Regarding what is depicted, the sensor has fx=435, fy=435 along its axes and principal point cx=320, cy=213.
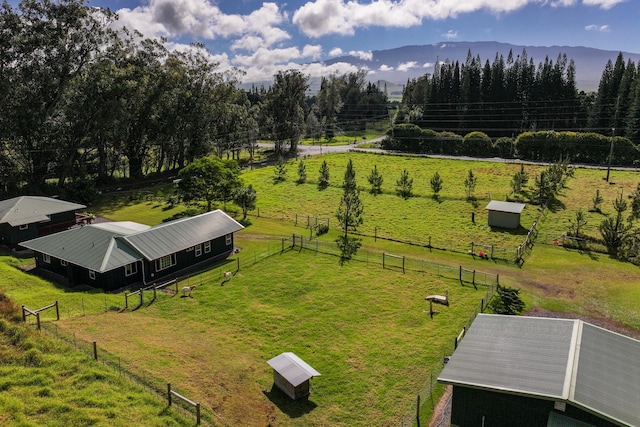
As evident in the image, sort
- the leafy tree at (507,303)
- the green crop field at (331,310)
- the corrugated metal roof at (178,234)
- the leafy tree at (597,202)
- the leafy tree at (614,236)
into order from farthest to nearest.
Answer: the leafy tree at (597,202) → the leafy tree at (614,236) → the corrugated metal roof at (178,234) → the leafy tree at (507,303) → the green crop field at (331,310)

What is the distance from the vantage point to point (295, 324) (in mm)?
23781

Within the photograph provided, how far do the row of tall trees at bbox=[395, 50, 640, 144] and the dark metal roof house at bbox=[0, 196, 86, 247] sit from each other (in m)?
81.2

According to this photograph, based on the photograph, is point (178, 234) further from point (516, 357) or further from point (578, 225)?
point (578, 225)

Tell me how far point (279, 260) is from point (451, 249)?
1448 cm

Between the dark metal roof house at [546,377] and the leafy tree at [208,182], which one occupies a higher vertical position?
the leafy tree at [208,182]

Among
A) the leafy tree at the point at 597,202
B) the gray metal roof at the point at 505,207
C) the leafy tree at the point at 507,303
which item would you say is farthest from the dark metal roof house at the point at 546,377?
the leafy tree at the point at 597,202

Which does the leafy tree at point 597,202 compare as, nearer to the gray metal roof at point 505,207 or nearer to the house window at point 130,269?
the gray metal roof at point 505,207

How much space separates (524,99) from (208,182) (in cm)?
8299

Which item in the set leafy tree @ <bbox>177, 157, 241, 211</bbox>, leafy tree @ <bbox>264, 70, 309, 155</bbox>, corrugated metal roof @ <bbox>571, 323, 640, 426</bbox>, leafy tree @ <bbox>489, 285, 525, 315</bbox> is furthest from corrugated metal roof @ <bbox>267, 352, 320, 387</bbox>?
leafy tree @ <bbox>264, 70, 309, 155</bbox>

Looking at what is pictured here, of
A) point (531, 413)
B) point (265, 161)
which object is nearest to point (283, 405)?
point (531, 413)

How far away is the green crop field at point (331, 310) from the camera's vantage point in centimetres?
1791

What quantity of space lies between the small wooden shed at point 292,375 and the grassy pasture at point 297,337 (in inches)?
18.6

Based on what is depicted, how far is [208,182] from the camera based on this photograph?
4650 cm

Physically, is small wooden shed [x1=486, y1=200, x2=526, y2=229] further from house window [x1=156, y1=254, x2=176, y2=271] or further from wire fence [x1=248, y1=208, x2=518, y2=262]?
house window [x1=156, y1=254, x2=176, y2=271]
